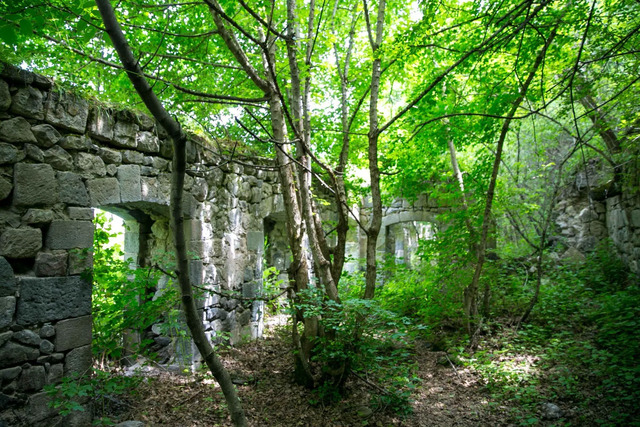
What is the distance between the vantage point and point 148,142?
3.51 m

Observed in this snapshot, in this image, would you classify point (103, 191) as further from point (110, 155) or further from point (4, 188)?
point (4, 188)

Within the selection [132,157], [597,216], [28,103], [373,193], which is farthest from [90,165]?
[597,216]

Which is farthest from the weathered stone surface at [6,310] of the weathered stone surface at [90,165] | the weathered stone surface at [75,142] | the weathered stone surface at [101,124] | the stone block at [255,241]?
the stone block at [255,241]

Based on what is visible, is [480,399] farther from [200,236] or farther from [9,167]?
[9,167]

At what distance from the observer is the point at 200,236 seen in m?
4.18

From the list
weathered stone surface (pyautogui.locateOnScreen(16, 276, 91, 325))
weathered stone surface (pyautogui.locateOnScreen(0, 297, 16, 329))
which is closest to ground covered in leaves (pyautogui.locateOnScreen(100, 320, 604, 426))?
weathered stone surface (pyautogui.locateOnScreen(16, 276, 91, 325))

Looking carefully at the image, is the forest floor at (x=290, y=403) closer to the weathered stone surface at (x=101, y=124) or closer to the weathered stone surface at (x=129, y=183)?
the weathered stone surface at (x=129, y=183)

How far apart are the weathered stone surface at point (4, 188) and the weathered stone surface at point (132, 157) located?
3.13 ft

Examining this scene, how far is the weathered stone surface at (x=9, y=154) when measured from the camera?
92.4 inches

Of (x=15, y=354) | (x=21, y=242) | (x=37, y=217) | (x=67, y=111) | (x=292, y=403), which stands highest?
(x=67, y=111)

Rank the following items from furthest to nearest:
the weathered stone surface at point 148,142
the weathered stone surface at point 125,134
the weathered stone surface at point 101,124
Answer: the weathered stone surface at point 148,142, the weathered stone surface at point 125,134, the weathered stone surface at point 101,124

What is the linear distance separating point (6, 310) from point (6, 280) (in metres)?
0.18

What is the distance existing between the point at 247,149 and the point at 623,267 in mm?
5909

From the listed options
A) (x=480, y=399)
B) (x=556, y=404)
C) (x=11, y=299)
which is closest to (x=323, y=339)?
(x=480, y=399)
